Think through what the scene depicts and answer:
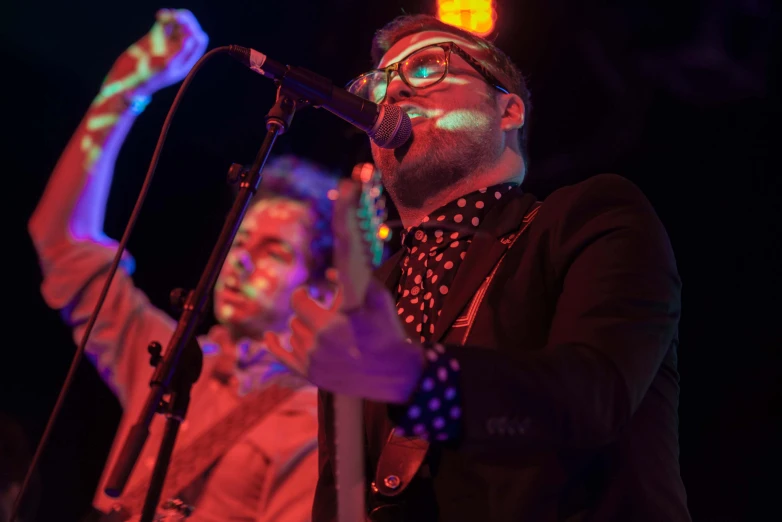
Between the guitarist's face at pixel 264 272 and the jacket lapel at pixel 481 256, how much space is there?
1.52m

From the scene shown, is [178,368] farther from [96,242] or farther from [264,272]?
[96,242]

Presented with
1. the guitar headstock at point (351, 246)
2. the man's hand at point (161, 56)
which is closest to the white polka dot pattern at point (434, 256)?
the guitar headstock at point (351, 246)

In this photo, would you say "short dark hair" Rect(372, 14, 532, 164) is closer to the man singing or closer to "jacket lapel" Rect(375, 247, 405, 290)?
the man singing

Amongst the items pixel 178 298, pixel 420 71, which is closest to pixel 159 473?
pixel 178 298

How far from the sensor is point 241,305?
9.58 feet

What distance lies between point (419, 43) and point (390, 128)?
1.89ft

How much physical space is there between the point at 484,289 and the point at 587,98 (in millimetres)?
1923

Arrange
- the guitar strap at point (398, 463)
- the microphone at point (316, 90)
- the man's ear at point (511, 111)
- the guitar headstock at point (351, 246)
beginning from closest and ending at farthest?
1. the guitar headstock at point (351, 246)
2. the guitar strap at point (398, 463)
3. the microphone at point (316, 90)
4. the man's ear at point (511, 111)

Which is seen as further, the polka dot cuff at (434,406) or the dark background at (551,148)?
the dark background at (551,148)

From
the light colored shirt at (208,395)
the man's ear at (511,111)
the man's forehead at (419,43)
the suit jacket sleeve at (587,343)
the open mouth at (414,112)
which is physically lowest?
the light colored shirt at (208,395)

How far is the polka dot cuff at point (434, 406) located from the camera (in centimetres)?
77

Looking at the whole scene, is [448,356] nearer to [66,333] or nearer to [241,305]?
[241,305]

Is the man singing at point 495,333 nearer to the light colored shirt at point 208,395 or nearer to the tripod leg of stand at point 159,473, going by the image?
the tripod leg of stand at point 159,473

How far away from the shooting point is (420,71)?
1913 mm
